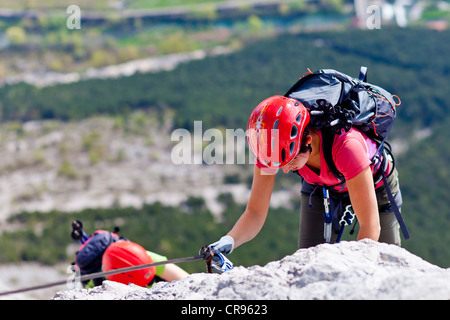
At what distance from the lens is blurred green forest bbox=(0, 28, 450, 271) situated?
935 inches

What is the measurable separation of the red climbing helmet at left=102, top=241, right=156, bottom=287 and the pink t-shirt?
1712 millimetres

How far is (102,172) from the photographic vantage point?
31844 millimetres

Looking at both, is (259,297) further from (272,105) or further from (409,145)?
(409,145)

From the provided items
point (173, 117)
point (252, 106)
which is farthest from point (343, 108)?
point (252, 106)

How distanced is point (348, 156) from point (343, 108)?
418 mm

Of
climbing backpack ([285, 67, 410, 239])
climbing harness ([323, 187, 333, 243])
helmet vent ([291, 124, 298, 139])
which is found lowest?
climbing harness ([323, 187, 333, 243])

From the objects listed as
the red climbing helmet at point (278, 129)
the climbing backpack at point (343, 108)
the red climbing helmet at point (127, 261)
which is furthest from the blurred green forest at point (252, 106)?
the red climbing helmet at point (278, 129)

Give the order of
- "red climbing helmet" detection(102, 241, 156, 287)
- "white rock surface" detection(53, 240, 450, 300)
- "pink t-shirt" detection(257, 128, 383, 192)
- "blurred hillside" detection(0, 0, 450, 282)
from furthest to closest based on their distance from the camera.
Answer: "blurred hillside" detection(0, 0, 450, 282)
"red climbing helmet" detection(102, 241, 156, 287)
"pink t-shirt" detection(257, 128, 383, 192)
"white rock surface" detection(53, 240, 450, 300)

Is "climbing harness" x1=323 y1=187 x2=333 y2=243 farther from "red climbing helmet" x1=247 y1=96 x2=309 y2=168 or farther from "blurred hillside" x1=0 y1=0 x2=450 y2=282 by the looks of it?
"blurred hillside" x1=0 y1=0 x2=450 y2=282

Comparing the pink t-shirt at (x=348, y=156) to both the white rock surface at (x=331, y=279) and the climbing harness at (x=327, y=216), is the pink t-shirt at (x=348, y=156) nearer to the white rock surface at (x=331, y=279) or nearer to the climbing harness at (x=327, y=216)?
the climbing harness at (x=327, y=216)

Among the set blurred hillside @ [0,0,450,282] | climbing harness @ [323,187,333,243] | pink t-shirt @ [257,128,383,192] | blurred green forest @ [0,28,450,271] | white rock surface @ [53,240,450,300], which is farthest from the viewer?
blurred hillside @ [0,0,450,282]

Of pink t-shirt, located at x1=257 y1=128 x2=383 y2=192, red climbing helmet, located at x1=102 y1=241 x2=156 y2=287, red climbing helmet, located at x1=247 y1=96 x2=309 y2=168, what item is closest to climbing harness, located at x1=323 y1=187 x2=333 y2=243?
pink t-shirt, located at x1=257 y1=128 x2=383 y2=192
